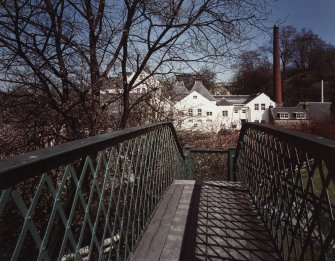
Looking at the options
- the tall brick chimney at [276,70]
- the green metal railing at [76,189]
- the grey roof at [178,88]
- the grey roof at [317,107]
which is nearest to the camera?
the green metal railing at [76,189]

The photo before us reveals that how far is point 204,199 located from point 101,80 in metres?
3.57

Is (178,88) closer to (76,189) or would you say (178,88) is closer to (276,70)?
(76,189)

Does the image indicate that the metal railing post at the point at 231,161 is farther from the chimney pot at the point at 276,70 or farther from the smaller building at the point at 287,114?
the smaller building at the point at 287,114

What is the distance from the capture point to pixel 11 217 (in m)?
5.29

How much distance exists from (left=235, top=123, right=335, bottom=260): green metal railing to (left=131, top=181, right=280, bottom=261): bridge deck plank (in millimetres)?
195

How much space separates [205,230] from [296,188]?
1506mm

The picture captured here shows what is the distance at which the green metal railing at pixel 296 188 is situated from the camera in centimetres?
178

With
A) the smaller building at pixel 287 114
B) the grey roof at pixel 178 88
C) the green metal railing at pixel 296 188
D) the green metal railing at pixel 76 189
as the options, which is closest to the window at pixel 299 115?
the smaller building at pixel 287 114

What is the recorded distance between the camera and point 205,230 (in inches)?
142

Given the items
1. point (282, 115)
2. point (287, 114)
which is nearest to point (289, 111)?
point (287, 114)

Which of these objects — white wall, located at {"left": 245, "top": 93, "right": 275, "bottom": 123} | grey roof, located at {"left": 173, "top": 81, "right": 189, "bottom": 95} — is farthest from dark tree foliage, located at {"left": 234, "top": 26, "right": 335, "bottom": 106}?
grey roof, located at {"left": 173, "top": 81, "right": 189, "bottom": 95}

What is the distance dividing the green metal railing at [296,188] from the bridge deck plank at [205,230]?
0.19 m

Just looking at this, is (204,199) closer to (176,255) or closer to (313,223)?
(176,255)

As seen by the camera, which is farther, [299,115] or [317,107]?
[317,107]
